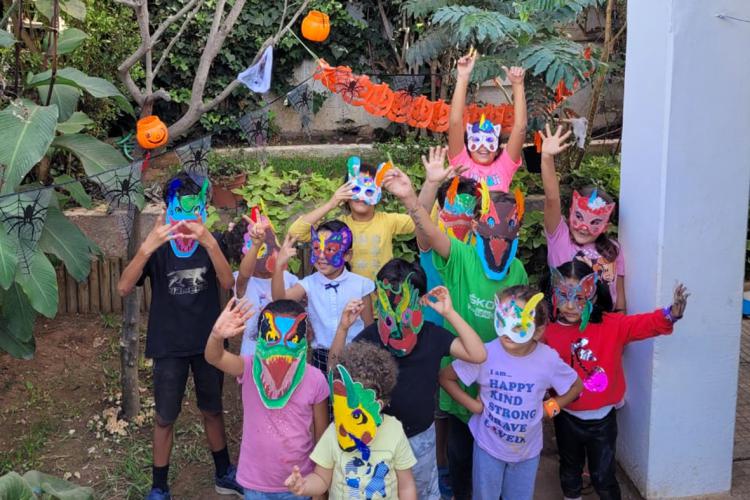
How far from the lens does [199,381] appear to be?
4402 mm

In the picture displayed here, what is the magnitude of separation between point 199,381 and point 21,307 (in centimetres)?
126

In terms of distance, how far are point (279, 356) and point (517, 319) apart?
1084mm

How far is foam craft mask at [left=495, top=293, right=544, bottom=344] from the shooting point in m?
3.71

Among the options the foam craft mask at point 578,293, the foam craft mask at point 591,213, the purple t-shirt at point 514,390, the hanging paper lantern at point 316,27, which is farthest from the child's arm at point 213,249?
the hanging paper lantern at point 316,27

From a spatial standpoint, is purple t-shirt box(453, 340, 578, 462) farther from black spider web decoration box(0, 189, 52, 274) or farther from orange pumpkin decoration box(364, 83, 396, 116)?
orange pumpkin decoration box(364, 83, 396, 116)

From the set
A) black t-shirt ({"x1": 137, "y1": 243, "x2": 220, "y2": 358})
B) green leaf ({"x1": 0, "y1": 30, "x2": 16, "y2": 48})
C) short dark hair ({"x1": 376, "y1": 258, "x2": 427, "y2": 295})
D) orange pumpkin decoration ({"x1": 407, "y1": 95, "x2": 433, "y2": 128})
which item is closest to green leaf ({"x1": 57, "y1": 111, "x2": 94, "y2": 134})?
green leaf ({"x1": 0, "y1": 30, "x2": 16, "y2": 48})

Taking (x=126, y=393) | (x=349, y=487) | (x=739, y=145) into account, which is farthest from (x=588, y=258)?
(x=126, y=393)

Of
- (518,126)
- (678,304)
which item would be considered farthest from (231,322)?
(518,126)

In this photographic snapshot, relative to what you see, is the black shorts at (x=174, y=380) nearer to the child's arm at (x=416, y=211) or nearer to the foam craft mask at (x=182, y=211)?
the foam craft mask at (x=182, y=211)

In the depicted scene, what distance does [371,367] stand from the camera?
131 inches

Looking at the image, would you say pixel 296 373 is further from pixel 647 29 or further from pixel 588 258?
pixel 647 29

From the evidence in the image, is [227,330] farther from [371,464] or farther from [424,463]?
[424,463]

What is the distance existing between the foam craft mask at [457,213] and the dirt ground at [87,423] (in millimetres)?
1938

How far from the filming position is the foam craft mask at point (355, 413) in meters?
3.26
